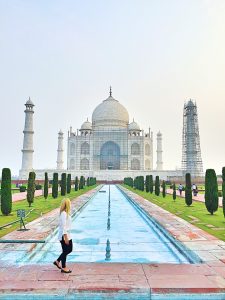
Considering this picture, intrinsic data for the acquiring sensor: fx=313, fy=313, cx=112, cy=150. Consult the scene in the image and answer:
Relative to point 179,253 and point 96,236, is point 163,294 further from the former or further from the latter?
point 96,236

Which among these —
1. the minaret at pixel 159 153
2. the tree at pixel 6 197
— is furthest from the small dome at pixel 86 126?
the tree at pixel 6 197

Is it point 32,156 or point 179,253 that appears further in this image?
point 32,156

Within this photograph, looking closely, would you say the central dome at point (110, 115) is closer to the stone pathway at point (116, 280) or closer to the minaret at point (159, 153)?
the minaret at point (159, 153)

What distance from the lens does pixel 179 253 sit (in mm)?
5562

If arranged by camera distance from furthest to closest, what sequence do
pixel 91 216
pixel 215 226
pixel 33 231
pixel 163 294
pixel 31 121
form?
pixel 31 121
pixel 91 216
pixel 215 226
pixel 33 231
pixel 163 294

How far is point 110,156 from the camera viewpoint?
172 ft

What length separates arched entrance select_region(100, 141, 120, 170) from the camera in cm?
5200

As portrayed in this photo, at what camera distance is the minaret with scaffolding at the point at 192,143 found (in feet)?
141

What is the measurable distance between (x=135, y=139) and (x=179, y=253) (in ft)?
151

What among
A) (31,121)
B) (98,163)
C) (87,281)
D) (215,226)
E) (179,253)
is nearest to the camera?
(87,281)

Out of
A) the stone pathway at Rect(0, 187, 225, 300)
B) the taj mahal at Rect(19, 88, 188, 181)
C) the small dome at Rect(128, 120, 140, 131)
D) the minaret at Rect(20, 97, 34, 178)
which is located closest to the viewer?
the stone pathway at Rect(0, 187, 225, 300)

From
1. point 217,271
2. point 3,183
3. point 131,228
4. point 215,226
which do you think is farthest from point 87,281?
point 3,183

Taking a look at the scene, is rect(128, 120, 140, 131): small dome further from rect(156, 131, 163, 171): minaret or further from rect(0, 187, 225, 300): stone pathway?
rect(0, 187, 225, 300): stone pathway

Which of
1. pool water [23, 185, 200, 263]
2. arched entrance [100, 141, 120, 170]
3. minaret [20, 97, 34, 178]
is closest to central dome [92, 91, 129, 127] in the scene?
arched entrance [100, 141, 120, 170]
